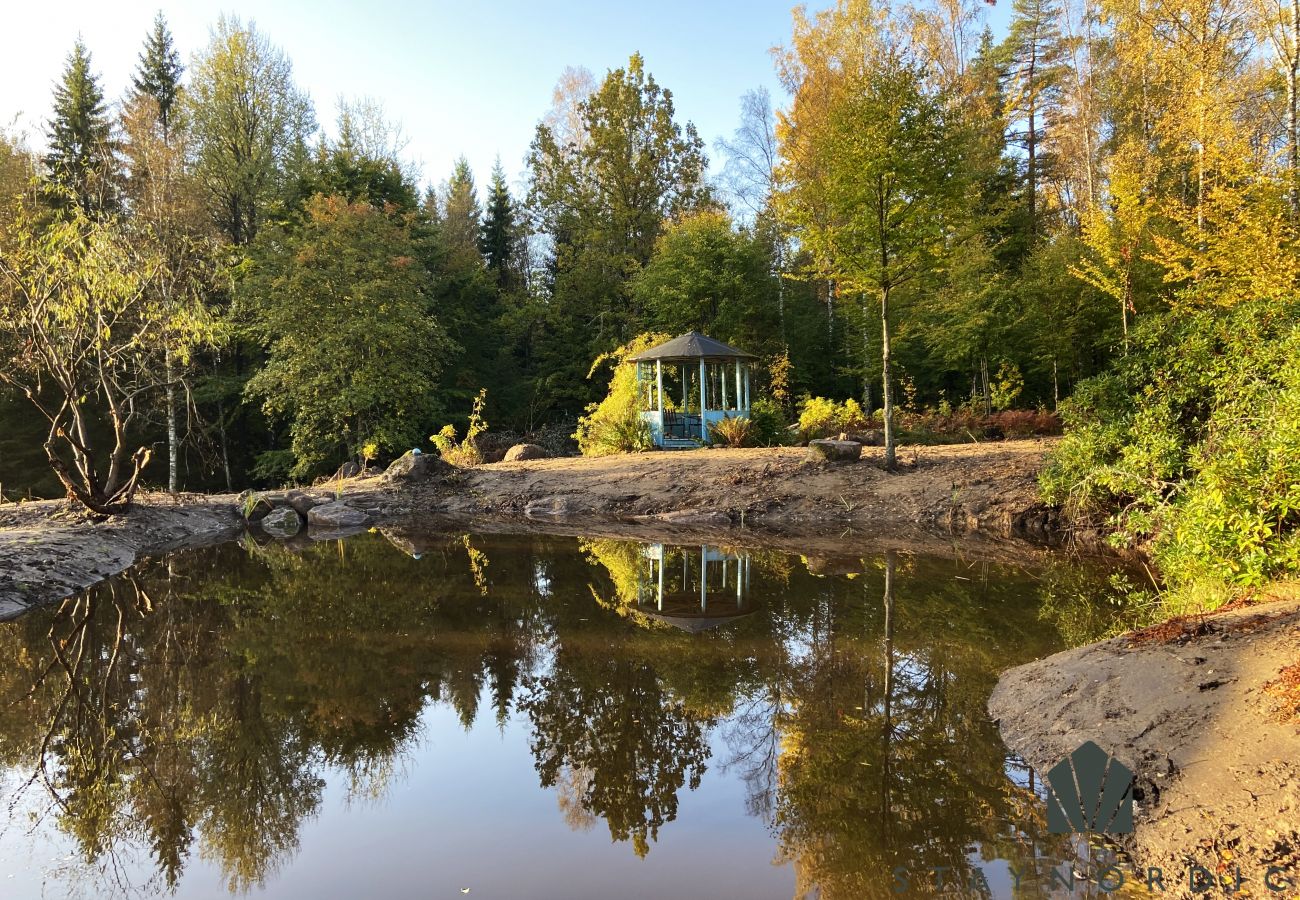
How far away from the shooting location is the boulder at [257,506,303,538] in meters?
13.5

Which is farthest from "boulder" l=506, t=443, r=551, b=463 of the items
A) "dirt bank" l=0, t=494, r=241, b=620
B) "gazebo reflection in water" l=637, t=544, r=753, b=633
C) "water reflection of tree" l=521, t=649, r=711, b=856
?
"water reflection of tree" l=521, t=649, r=711, b=856

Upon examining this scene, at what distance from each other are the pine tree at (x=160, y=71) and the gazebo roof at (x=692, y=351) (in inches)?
687

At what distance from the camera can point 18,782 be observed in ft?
12.1

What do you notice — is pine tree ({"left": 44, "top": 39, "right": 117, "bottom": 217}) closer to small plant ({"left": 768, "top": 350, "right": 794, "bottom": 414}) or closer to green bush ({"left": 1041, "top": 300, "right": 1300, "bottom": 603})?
small plant ({"left": 768, "top": 350, "right": 794, "bottom": 414})

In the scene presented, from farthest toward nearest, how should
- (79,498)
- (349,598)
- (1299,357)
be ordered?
(79,498)
(349,598)
(1299,357)

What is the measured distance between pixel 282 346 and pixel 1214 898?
2182 cm

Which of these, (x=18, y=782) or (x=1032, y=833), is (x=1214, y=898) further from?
(x=18, y=782)

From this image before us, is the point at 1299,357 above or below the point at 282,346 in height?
below

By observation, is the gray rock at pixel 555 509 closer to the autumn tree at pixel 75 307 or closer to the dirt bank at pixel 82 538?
the dirt bank at pixel 82 538

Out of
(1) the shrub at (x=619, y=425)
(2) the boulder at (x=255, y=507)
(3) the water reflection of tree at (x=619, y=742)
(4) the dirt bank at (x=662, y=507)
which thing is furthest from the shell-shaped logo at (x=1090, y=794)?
(2) the boulder at (x=255, y=507)

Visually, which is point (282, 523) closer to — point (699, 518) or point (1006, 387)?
point (699, 518)

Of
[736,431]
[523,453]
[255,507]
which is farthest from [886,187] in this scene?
[255,507]

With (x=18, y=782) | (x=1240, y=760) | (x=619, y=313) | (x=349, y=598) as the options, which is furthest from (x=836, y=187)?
(x=619, y=313)

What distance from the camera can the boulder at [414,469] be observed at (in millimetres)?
16156
